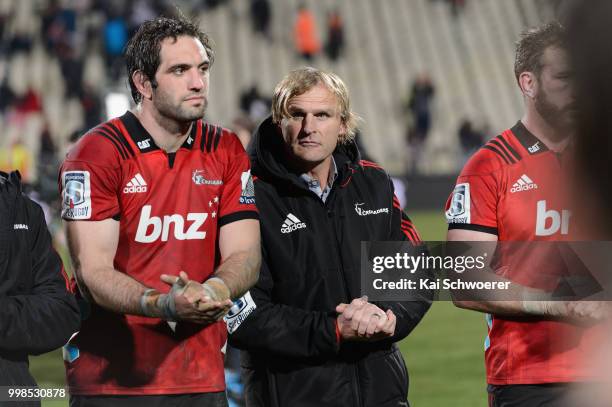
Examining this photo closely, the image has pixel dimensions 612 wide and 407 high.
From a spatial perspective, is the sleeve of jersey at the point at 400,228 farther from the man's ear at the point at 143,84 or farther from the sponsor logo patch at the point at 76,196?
the sponsor logo patch at the point at 76,196

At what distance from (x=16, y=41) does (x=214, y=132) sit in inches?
1235

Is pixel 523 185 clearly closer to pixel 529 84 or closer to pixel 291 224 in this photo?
pixel 529 84

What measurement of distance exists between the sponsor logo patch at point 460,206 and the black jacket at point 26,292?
5.28ft

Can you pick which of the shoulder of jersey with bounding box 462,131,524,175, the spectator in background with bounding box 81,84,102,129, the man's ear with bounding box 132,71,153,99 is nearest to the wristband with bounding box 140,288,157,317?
the man's ear with bounding box 132,71,153,99

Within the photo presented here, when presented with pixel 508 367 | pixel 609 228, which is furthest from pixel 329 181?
pixel 609 228

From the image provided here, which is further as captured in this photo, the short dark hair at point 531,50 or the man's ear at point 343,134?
the man's ear at point 343,134

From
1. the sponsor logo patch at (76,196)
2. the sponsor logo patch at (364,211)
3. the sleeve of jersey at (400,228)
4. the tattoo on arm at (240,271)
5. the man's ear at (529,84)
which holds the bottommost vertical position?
the tattoo on arm at (240,271)

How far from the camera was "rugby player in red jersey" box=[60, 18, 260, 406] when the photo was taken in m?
3.80

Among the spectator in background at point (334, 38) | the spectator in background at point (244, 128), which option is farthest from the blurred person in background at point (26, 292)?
the spectator in background at point (334, 38)

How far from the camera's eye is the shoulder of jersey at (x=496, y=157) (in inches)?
164

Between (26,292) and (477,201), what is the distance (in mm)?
1835

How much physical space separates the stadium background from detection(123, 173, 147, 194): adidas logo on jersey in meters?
17.0

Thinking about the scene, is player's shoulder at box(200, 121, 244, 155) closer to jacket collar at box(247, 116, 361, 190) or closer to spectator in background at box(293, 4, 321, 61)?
jacket collar at box(247, 116, 361, 190)

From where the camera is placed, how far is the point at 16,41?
33.6 m
